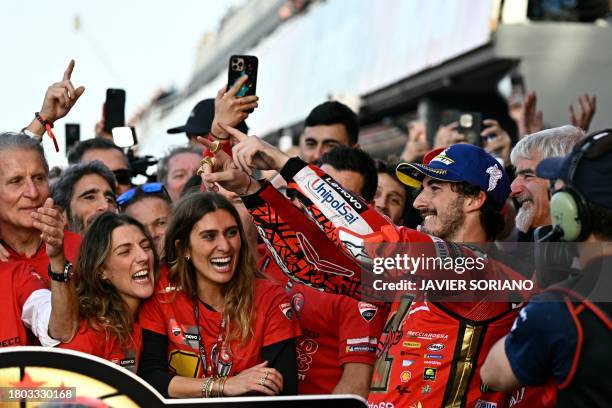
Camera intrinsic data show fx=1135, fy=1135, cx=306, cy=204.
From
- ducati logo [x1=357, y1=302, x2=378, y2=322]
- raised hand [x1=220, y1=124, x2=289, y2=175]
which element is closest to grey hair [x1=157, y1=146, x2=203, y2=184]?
ducati logo [x1=357, y1=302, x2=378, y2=322]

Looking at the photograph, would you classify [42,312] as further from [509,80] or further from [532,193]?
[509,80]

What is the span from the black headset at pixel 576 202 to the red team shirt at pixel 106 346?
7.03 feet

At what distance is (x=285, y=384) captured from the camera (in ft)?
15.6

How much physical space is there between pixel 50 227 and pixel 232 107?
34.3 inches

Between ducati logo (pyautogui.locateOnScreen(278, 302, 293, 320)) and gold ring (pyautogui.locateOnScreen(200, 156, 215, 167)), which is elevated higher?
gold ring (pyautogui.locateOnScreen(200, 156, 215, 167))

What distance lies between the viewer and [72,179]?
6.77m

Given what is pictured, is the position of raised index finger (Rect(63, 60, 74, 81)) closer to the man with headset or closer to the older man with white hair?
the older man with white hair

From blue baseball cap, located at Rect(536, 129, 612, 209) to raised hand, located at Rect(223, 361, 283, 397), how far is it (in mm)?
1657

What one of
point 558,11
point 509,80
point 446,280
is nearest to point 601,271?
point 446,280

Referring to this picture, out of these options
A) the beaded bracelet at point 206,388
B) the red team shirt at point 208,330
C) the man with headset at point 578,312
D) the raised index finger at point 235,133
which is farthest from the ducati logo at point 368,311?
the man with headset at point 578,312

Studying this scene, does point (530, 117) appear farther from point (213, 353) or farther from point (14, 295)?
point (14, 295)

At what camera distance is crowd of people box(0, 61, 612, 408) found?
4359 millimetres

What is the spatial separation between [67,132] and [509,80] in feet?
28.8

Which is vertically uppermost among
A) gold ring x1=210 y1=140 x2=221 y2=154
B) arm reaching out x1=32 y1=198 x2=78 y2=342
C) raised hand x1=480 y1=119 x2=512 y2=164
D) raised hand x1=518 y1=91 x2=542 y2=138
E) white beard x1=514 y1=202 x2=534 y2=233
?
raised hand x1=518 y1=91 x2=542 y2=138
